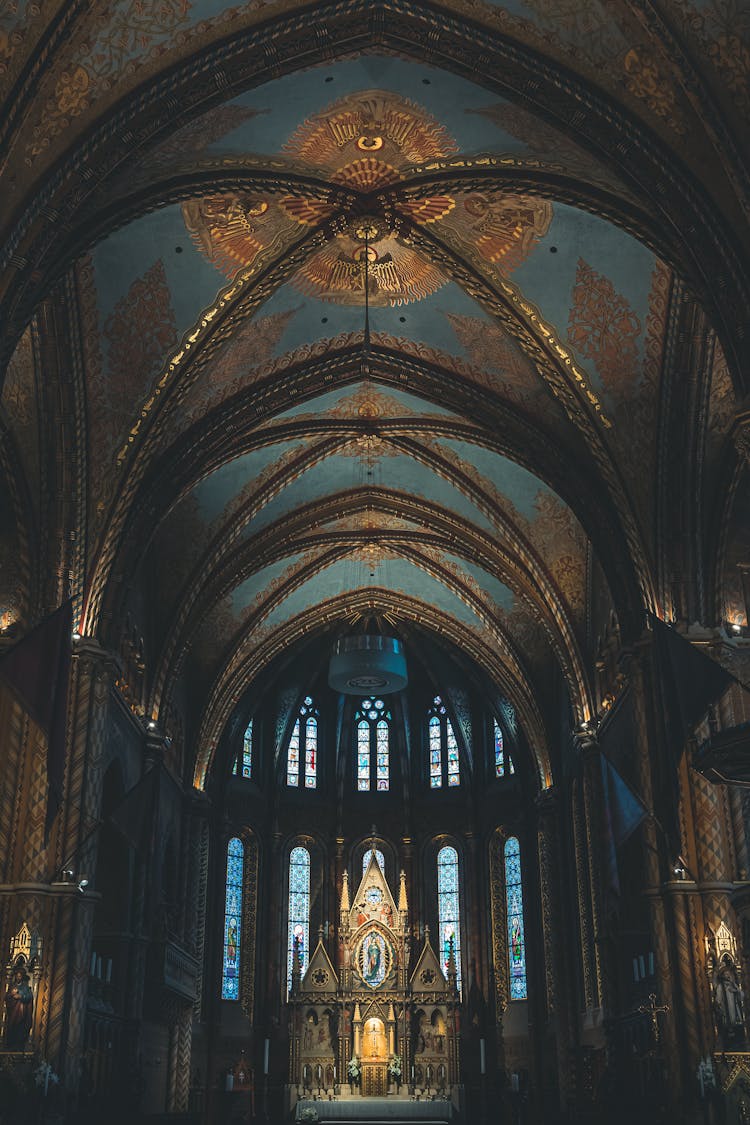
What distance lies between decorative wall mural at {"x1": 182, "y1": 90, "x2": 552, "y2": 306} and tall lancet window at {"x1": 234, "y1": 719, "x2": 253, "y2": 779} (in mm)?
16947

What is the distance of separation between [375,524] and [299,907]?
40.0 feet

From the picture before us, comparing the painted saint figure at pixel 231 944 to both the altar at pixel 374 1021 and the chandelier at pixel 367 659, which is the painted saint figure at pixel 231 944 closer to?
the altar at pixel 374 1021

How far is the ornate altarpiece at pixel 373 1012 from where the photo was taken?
29.5 meters

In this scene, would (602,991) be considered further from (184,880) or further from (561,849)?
(184,880)

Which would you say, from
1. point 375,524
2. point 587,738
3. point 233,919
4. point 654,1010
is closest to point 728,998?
point 654,1010

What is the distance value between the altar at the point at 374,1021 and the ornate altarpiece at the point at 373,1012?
25 mm

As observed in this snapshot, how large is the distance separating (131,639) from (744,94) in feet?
50.7

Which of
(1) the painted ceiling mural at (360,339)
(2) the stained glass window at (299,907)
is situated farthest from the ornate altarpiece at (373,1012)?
(1) the painted ceiling mural at (360,339)

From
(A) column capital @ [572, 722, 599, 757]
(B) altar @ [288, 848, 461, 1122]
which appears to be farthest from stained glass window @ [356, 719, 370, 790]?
(A) column capital @ [572, 722, 599, 757]

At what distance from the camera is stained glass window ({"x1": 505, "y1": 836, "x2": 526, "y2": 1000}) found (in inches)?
1232

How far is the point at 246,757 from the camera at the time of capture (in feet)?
111

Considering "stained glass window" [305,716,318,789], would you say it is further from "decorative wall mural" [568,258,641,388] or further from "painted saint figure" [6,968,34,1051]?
"decorative wall mural" [568,258,641,388]

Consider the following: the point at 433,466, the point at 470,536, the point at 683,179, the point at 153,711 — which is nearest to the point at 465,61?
the point at 683,179

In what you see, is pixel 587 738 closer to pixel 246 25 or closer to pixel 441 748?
pixel 441 748
